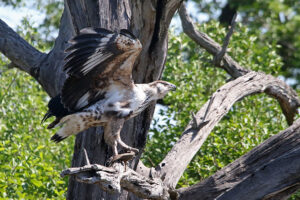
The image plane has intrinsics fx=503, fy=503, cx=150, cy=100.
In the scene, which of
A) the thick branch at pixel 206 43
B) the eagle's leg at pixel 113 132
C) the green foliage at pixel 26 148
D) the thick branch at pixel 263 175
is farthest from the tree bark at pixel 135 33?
the thick branch at pixel 206 43

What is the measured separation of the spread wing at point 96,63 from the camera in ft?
10.8

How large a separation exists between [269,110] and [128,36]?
323cm

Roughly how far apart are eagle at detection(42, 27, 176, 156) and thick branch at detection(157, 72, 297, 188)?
646mm

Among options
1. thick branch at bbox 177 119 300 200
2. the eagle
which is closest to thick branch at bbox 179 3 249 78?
thick branch at bbox 177 119 300 200

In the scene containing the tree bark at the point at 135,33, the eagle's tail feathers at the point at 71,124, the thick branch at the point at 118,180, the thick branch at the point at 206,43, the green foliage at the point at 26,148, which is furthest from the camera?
the thick branch at the point at 206,43

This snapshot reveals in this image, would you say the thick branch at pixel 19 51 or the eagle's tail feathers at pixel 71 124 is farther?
the thick branch at pixel 19 51

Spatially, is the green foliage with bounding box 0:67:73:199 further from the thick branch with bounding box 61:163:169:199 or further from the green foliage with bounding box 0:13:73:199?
the thick branch with bounding box 61:163:169:199

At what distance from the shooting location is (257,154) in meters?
3.95

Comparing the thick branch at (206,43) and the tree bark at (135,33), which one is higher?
the thick branch at (206,43)

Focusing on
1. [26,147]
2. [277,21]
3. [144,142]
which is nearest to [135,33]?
[144,142]

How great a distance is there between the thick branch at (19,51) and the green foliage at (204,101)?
1455mm

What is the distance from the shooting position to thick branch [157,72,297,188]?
4133mm

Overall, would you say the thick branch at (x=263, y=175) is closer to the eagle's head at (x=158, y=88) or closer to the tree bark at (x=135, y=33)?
the tree bark at (x=135, y=33)

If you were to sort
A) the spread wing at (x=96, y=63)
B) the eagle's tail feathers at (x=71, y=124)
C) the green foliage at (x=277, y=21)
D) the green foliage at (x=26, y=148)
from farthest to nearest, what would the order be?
the green foliage at (x=277, y=21) < the green foliage at (x=26, y=148) < the eagle's tail feathers at (x=71, y=124) < the spread wing at (x=96, y=63)
